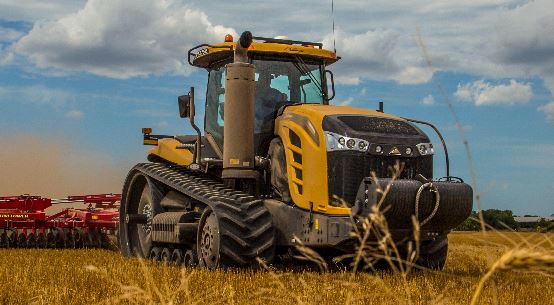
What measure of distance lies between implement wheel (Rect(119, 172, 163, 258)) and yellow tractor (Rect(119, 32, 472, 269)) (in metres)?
1.10

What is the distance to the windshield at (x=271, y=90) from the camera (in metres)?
10.1

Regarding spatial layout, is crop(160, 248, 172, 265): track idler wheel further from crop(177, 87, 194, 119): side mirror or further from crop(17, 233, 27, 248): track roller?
crop(17, 233, 27, 248): track roller

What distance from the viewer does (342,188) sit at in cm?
898

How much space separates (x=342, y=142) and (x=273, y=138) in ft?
4.33

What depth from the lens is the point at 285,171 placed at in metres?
9.62

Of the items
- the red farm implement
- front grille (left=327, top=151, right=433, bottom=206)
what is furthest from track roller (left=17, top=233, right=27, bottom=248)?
front grille (left=327, top=151, right=433, bottom=206)

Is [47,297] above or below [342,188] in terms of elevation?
below

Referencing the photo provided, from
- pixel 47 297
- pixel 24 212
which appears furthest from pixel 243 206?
pixel 24 212

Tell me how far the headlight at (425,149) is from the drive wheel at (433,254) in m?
1.37

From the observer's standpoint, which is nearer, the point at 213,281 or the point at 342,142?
the point at 213,281

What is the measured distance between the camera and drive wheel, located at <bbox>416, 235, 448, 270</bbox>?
33.5 feet

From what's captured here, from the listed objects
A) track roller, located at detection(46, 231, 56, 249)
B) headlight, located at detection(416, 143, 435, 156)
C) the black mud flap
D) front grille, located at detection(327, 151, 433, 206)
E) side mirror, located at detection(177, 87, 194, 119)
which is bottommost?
track roller, located at detection(46, 231, 56, 249)

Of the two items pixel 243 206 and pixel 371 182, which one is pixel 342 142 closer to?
pixel 371 182

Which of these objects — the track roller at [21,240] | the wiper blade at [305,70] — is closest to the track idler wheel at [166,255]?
the wiper blade at [305,70]
